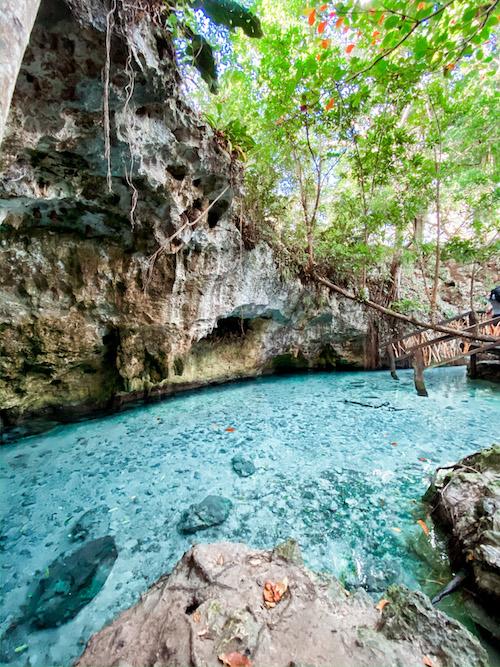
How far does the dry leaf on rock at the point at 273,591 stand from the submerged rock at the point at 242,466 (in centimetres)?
210

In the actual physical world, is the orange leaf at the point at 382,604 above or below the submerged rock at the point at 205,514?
above

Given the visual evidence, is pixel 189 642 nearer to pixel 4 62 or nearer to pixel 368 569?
pixel 368 569

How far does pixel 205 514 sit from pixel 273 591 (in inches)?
61.1

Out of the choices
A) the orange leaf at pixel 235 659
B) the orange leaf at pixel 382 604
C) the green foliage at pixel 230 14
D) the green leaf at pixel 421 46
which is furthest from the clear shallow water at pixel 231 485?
the green foliage at pixel 230 14

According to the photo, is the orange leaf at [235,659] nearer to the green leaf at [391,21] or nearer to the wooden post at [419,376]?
the green leaf at [391,21]

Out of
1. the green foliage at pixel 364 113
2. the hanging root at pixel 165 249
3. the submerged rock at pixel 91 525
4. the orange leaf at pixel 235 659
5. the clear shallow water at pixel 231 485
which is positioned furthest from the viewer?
the hanging root at pixel 165 249

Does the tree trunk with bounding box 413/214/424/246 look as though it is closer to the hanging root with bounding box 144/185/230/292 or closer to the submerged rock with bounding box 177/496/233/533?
the hanging root with bounding box 144/185/230/292

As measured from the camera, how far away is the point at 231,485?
3.36 meters

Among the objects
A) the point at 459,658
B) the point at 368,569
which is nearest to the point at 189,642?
the point at 459,658

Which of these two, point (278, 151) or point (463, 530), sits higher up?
point (278, 151)

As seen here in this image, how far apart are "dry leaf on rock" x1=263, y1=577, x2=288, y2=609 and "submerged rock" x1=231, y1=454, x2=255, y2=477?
2103 mm

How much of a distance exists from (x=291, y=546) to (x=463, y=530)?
1486mm

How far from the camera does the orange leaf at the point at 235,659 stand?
111 cm

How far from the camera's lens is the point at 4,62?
36.6 inches
